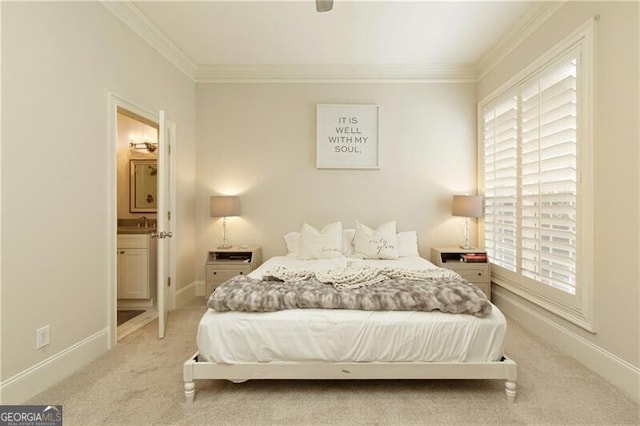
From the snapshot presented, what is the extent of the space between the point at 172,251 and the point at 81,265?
4.20ft

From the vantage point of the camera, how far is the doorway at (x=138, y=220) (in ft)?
8.96

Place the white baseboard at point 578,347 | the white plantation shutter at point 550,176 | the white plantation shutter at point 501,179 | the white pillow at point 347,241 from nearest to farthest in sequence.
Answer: the white baseboard at point 578,347 < the white plantation shutter at point 550,176 < the white plantation shutter at point 501,179 < the white pillow at point 347,241

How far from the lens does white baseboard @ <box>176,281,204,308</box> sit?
382 cm

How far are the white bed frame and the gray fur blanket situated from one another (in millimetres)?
308

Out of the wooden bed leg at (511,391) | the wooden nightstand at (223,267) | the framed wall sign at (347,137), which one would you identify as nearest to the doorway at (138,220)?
the wooden nightstand at (223,267)

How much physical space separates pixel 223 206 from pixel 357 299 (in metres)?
2.36

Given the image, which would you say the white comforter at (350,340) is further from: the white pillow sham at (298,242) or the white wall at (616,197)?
the white pillow sham at (298,242)

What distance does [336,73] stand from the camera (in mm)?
4113

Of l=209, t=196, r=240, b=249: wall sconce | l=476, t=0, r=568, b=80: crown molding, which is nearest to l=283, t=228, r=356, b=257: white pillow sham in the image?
l=209, t=196, r=240, b=249: wall sconce

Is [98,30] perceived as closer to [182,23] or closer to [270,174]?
[182,23]

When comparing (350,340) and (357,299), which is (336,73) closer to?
(357,299)

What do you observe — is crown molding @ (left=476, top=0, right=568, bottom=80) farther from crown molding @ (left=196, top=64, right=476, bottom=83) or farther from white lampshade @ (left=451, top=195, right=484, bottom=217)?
white lampshade @ (left=451, top=195, right=484, bottom=217)

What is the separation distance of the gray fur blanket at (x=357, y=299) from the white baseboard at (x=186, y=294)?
1973 mm

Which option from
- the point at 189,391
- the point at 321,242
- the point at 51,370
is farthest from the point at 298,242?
the point at 51,370
